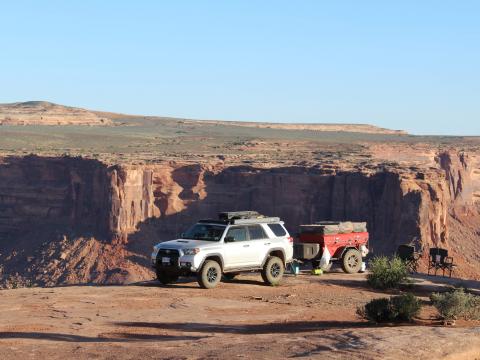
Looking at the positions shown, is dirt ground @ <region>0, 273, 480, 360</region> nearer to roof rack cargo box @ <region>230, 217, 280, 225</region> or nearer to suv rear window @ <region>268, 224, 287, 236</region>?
suv rear window @ <region>268, 224, 287, 236</region>

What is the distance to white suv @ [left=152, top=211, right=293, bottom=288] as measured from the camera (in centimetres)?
2264

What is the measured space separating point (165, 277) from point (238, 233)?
2.30 metres

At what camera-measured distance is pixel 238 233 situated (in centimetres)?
2344

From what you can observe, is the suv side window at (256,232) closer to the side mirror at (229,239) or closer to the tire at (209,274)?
the side mirror at (229,239)

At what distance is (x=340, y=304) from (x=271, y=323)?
3.25 meters

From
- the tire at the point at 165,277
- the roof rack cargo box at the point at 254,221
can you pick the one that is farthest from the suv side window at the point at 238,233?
the tire at the point at 165,277

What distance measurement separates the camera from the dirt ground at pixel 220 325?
1377cm

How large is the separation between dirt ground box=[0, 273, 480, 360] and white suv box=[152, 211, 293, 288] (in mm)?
484

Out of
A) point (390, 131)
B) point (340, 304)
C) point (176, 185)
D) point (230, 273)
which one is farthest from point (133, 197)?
point (390, 131)

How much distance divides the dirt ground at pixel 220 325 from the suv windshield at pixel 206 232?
1292 mm

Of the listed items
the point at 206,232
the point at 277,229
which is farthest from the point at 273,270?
the point at 206,232

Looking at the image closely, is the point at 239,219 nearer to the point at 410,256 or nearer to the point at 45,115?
the point at 410,256

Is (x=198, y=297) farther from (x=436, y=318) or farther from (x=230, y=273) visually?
(x=436, y=318)

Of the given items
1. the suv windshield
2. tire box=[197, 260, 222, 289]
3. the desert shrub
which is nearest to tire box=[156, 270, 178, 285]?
the suv windshield
